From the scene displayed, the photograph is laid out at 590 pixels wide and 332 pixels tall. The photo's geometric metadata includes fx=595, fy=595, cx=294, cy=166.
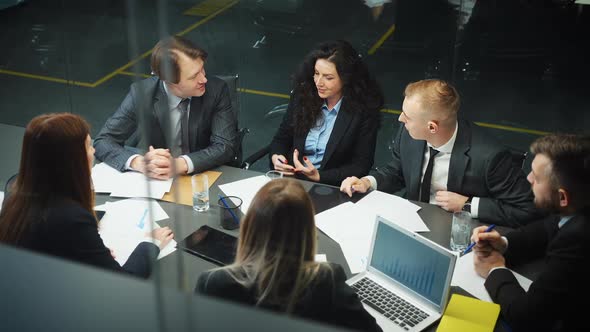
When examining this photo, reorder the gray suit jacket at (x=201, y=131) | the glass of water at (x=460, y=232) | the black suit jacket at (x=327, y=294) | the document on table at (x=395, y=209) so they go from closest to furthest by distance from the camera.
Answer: the black suit jacket at (x=327, y=294), the glass of water at (x=460, y=232), the document on table at (x=395, y=209), the gray suit jacket at (x=201, y=131)

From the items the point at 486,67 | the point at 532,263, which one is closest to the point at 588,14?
the point at 486,67

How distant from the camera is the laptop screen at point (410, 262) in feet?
5.49

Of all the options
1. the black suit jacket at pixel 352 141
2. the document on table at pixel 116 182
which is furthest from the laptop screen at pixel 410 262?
the black suit jacket at pixel 352 141

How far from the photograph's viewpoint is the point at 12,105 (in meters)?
2.95

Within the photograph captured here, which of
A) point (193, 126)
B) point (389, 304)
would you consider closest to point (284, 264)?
point (389, 304)

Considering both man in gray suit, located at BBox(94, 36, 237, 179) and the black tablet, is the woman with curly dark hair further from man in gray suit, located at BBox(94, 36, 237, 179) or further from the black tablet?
the black tablet

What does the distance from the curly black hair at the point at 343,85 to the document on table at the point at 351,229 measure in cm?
80

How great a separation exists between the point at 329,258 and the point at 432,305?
1.33 ft

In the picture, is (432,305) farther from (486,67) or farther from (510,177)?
(486,67)

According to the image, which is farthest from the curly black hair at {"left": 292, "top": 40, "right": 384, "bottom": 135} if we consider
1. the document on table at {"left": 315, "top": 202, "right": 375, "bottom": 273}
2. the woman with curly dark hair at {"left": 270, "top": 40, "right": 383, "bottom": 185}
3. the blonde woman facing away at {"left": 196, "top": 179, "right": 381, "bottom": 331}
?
the blonde woman facing away at {"left": 196, "top": 179, "right": 381, "bottom": 331}

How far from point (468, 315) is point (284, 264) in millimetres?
617

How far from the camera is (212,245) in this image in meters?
2.00

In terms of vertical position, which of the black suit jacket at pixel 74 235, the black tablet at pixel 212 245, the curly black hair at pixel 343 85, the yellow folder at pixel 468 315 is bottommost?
the yellow folder at pixel 468 315

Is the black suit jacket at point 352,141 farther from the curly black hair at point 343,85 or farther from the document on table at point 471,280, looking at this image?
the document on table at point 471,280
